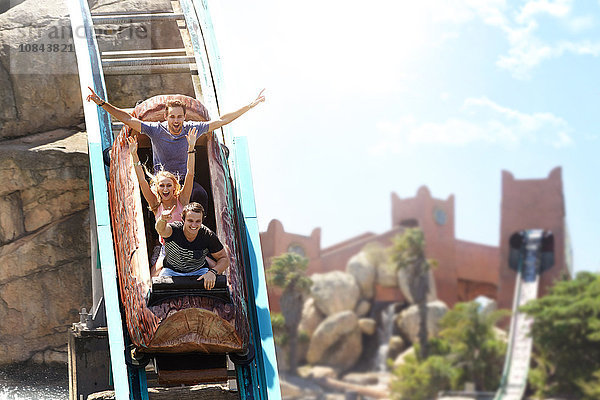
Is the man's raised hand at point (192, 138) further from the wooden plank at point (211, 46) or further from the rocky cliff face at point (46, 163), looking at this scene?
the rocky cliff face at point (46, 163)

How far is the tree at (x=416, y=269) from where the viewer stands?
2.41 meters

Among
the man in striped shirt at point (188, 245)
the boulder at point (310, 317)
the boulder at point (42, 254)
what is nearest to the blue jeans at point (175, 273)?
the man in striped shirt at point (188, 245)

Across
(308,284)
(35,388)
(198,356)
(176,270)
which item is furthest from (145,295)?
(35,388)

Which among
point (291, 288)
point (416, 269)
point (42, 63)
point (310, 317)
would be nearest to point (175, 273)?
point (416, 269)

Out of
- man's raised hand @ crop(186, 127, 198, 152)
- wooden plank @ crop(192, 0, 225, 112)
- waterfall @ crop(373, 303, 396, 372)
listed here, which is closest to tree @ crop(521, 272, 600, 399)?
waterfall @ crop(373, 303, 396, 372)

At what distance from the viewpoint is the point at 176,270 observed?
2.42 meters

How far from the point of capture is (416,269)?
282cm

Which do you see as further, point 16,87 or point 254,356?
point 16,87

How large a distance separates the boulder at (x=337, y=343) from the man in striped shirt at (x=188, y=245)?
74 centimetres

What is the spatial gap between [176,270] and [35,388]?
2534mm

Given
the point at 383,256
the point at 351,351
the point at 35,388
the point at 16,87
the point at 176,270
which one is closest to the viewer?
the point at 176,270

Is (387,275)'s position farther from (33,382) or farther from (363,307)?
(33,382)

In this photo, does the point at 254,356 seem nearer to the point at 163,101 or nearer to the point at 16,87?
→ the point at 163,101

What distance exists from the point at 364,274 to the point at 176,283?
0.79 m
